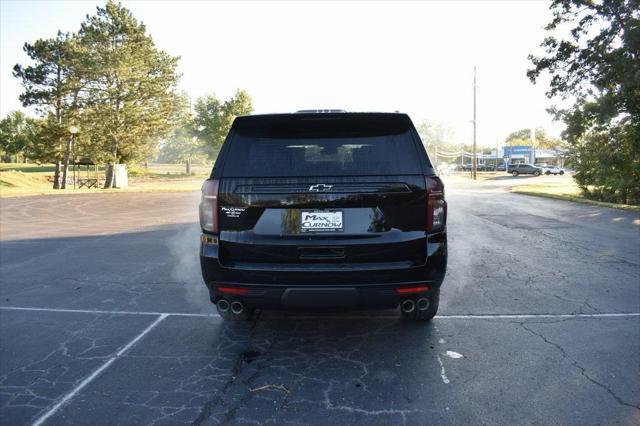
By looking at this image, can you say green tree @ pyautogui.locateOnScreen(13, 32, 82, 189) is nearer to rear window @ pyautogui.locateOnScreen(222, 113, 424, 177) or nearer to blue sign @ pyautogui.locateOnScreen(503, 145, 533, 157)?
rear window @ pyautogui.locateOnScreen(222, 113, 424, 177)

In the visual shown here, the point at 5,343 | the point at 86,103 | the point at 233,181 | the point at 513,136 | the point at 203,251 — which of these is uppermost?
the point at 513,136

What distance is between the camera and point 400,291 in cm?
348

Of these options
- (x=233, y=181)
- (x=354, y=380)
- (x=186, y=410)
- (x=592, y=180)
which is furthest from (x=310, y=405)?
(x=592, y=180)

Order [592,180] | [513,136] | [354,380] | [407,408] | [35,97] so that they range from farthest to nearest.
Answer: [513,136]
[35,97]
[592,180]
[354,380]
[407,408]

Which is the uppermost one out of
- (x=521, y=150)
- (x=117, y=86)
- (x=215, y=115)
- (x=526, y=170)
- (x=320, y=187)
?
(x=215, y=115)

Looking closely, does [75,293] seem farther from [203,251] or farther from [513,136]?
[513,136]

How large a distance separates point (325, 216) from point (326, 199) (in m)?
0.13

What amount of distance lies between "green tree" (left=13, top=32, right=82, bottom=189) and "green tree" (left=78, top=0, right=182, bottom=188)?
41.4 inches

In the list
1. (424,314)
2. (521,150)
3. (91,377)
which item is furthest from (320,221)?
(521,150)

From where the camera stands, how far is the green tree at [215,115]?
194ft

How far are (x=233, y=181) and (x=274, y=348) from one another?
5.01 feet

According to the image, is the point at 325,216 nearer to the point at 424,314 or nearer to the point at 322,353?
the point at 322,353

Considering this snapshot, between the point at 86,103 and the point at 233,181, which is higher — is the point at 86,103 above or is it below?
above

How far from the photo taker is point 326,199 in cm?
339
